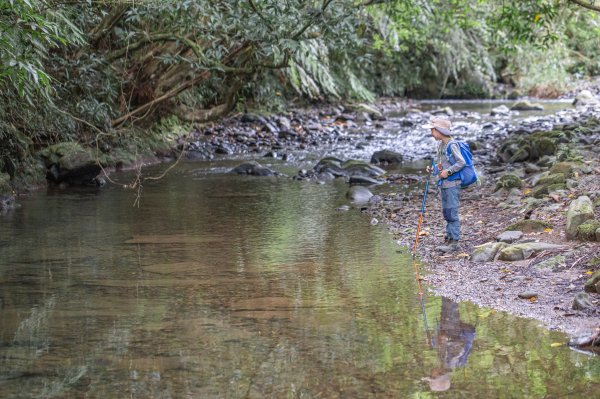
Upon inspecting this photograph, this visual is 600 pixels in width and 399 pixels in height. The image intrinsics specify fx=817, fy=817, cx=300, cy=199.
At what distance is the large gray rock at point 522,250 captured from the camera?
769 cm

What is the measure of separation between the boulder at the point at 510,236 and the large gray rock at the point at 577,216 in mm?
523

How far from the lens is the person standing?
846cm

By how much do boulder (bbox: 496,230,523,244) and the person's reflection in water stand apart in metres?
2.06

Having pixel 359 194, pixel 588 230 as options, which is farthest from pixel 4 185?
pixel 588 230

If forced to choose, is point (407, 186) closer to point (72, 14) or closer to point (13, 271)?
point (72, 14)

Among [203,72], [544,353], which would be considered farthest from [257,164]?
[544,353]

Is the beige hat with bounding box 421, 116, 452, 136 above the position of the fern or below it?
below

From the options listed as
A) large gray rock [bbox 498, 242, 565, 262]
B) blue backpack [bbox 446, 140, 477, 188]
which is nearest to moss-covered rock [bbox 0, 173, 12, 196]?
blue backpack [bbox 446, 140, 477, 188]

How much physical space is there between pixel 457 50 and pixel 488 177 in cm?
1729

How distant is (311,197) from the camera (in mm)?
12711

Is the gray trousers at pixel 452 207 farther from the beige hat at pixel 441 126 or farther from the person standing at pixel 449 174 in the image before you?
the beige hat at pixel 441 126

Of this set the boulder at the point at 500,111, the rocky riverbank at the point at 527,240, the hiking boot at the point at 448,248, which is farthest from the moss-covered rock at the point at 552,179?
the boulder at the point at 500,111

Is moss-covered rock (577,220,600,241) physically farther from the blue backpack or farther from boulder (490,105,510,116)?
boulder (490,105,510,116)

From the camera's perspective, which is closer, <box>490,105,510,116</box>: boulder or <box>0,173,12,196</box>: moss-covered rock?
<box>0,173,12,196</box>: moss-covered rock
